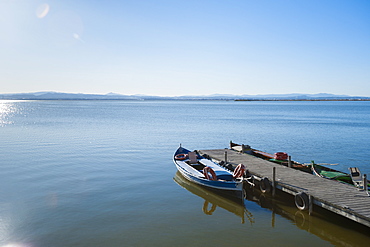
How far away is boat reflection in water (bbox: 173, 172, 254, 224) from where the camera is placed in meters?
15.5

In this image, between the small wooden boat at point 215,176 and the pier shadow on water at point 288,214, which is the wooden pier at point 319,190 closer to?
the pier shadow on water at point 288,214

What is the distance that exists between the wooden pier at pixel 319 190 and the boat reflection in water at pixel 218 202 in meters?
2.24

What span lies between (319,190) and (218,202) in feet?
16.9

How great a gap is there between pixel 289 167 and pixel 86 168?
1465cm

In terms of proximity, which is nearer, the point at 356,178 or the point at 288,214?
the point at 288,214

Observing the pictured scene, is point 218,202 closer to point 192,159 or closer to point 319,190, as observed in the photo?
point 319,190

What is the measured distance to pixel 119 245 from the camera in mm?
12156

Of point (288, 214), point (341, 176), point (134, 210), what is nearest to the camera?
point (288, 214)

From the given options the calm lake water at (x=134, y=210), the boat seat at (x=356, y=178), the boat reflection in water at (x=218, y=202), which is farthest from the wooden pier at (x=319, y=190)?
the boat reflection in water at (x=218, y=202)

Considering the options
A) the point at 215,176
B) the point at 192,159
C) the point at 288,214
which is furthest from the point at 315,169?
the point at 192,159

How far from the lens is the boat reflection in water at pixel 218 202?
15509mm

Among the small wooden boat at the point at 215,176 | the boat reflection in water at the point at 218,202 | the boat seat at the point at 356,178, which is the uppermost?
the boat seat at the point at 356,178

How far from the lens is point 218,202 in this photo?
17031mm

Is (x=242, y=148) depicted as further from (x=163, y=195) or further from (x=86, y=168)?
(x=86, y=168)
